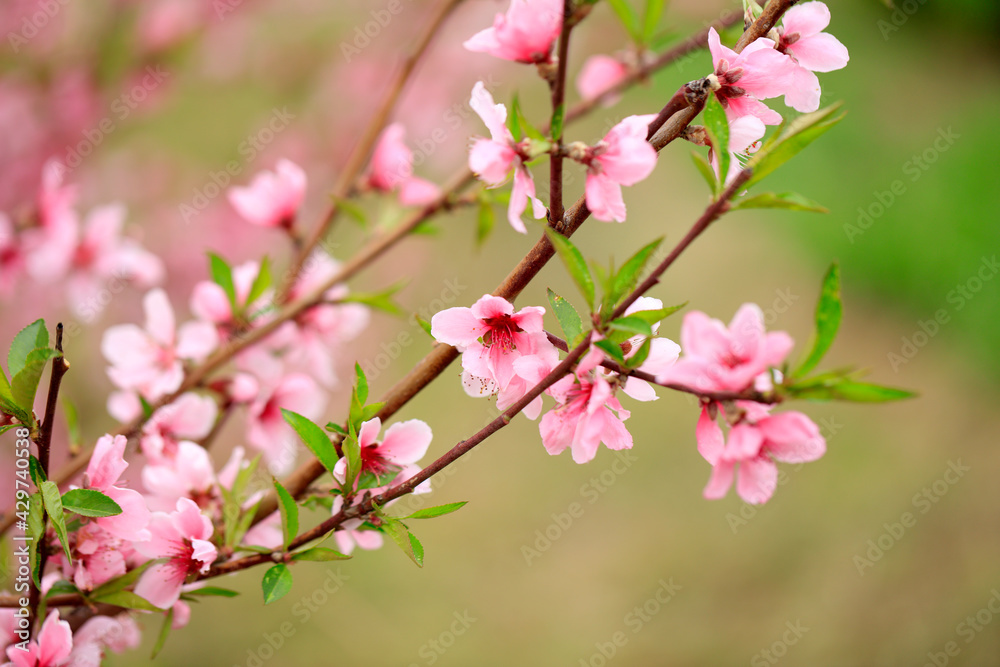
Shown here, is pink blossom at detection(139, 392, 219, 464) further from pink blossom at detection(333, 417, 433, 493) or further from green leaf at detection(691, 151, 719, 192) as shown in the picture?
green leaf at detection(691, 151, 719, 192)

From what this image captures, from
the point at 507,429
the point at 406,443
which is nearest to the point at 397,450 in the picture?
the point at 406,443

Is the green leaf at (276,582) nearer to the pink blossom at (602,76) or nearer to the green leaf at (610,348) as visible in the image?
the green leaf at (610,348)

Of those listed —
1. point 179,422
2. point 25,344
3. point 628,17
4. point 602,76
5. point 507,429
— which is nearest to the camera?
point 25,344

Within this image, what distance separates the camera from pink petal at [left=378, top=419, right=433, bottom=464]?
0.53 metres

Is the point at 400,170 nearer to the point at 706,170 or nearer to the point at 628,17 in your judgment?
the point at 628,17

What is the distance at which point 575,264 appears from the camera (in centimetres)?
42

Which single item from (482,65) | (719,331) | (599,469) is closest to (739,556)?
(599,469)

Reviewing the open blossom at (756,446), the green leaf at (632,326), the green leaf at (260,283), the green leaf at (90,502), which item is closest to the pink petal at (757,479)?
the open blossom at (756,446)

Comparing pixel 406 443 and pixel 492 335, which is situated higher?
pixel 492 335

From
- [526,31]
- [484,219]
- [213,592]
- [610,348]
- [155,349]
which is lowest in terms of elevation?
[155,349]

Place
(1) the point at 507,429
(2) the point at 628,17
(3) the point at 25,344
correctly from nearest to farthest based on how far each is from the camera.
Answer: (3) the point at 25,344 < (2) the point at 628,17 < (1) the point at 507,429

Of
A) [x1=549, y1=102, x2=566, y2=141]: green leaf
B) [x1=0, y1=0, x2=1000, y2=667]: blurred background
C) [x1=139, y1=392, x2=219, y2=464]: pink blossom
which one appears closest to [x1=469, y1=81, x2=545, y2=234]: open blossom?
[x1=549, y1=102, x2=566, y2=141]: green leaf

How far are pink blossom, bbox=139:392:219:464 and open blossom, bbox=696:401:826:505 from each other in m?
0.57

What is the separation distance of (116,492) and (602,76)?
81 centimetres
